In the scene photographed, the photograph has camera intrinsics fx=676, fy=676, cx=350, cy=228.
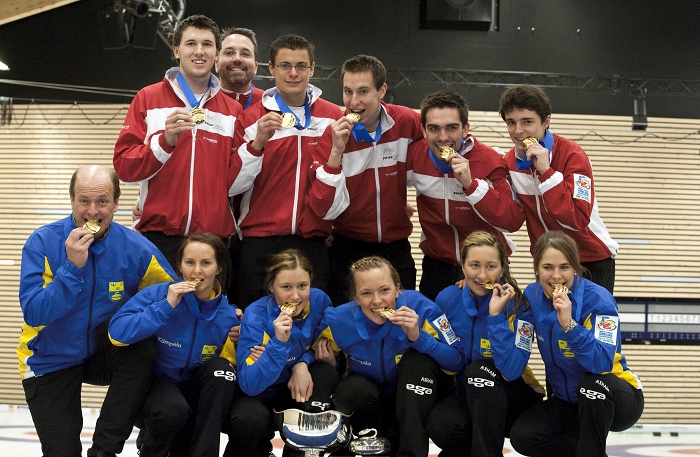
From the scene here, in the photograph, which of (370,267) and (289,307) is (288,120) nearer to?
(370,267)

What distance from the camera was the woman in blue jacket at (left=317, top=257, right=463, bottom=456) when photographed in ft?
11.7

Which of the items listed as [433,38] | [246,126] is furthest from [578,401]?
[433,38]

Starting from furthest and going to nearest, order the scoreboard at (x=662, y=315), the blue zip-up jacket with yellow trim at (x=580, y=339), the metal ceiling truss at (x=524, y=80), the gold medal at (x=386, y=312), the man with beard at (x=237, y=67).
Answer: the scoreboard at (x=662, y=315) < the metal ceiling truss at (x=524, y=80) < the man with beard at (x=237, y=67) < the gold medal at (x=386, y=312) < the blue zip-up jacket with yellow trim at (x=580, y=339)

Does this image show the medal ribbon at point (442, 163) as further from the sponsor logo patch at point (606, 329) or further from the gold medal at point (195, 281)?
the gold medal at point (195, 281)

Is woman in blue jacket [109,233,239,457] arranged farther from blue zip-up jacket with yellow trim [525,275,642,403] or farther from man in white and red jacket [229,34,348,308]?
blue zip-up jacket with yellow trim [525,275,642,403]

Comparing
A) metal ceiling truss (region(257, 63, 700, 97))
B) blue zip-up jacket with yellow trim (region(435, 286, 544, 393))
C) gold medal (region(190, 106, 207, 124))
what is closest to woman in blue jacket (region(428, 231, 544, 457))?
blue zip-up jacket with yellow trim (region(435, 286, 544, 393))

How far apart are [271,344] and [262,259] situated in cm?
82

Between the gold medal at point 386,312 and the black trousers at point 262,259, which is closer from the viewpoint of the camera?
the gold medal at point 386,312

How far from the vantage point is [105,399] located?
139 inches

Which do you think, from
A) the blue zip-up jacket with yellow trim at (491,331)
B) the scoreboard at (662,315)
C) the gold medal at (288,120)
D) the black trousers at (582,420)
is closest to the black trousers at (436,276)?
the blue zip-up jacket with yellow trim at (491,331)

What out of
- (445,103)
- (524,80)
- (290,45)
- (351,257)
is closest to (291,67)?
(290,45)

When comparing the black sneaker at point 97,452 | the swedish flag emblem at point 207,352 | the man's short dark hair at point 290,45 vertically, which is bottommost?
the black sneaker at point 97,452

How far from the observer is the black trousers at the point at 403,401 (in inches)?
139

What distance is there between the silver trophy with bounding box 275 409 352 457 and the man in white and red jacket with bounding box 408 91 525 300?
4.21ft
